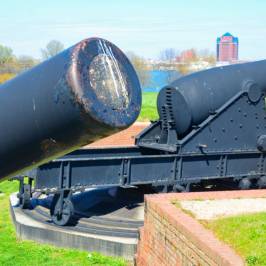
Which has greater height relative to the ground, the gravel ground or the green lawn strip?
the green lawn strip

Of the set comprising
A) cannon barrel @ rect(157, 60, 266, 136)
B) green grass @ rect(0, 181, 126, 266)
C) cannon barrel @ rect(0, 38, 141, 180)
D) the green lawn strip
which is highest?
cannon barrel @ rect(0, 38, 141, 180)

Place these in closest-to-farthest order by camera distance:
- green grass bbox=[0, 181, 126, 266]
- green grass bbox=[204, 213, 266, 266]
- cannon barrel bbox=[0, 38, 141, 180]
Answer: cannon barrel bbox=[0, 38, 141, 180] → green grass bbox=[204, 213, 266, 266] → green grass bbox=[0, 181, 126, 266]

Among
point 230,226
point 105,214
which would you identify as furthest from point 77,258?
point 230,226

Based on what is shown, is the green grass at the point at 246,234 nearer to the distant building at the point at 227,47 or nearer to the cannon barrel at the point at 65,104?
the cannon barrel at the point at 65,104

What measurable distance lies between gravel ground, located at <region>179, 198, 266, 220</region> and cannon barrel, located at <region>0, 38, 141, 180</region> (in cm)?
446

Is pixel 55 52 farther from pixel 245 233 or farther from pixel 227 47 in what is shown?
pixel 227 47

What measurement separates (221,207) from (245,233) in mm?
1364

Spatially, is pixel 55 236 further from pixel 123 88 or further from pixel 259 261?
pixel 123 88

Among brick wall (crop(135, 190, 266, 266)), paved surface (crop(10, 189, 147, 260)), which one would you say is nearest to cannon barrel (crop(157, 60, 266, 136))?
paved surface (crop(10, 189, 147, 260))

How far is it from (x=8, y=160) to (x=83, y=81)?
269 mm

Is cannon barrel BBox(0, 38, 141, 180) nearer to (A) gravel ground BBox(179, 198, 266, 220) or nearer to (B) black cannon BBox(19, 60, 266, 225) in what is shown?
(A) gravel ground BBox(179, 198, 266, 220)

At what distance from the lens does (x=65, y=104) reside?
1.10 m

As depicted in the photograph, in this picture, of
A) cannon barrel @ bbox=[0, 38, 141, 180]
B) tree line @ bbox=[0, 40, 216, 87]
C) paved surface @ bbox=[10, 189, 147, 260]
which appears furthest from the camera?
tree line @ bbox=[0, 40, 216, 87]

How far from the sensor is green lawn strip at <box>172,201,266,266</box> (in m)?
4.20
